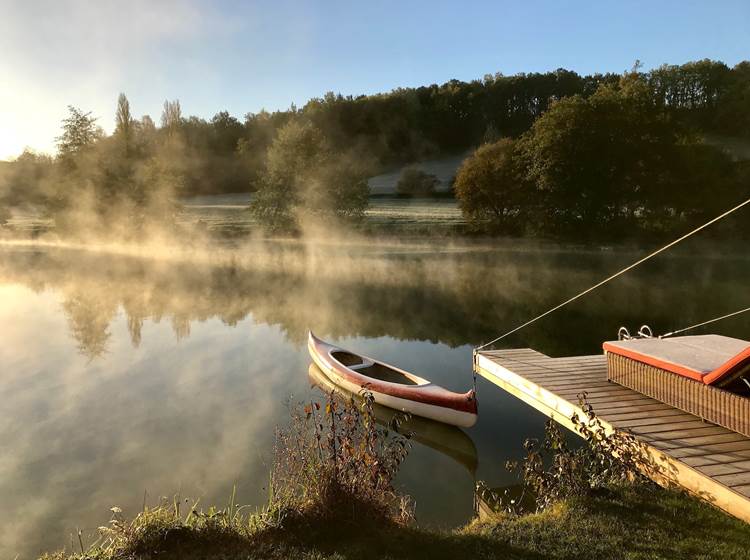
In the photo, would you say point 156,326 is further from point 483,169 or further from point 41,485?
point 483,169

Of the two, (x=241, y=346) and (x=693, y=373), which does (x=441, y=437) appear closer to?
(x=693, y=373)

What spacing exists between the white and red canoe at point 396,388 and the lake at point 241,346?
1.23 feet

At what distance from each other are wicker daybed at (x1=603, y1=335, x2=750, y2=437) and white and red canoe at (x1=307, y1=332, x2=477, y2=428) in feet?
7.42

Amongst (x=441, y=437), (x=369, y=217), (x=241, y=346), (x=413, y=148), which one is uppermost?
(x=413, y=148)

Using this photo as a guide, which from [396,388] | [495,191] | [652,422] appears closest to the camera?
[652,422]

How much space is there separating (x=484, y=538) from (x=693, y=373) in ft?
10.3

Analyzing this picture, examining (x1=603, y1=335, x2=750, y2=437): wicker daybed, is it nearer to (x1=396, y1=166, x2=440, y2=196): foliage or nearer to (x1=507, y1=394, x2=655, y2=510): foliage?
(x1=507, y1=394, x2=655, y2=510): foliage

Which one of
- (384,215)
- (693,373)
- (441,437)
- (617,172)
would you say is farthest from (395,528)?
(384,215)

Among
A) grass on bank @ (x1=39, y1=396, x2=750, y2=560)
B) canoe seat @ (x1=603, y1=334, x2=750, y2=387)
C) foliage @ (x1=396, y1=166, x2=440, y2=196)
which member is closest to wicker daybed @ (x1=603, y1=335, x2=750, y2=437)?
canoe seat @ (x1=603, y1=334, x2=750, y2=387)

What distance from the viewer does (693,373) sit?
622cm

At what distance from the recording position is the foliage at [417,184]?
54344 millimetres

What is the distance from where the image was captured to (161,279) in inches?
1065

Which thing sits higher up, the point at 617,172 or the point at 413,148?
the point at 413,148

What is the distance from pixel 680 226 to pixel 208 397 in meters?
32.8
